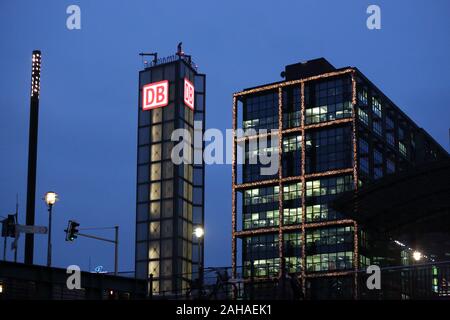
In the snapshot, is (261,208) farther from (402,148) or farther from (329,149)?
(402,148)

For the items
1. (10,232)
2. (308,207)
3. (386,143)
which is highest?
(386,143)

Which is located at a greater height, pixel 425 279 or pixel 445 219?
pixel 445 219

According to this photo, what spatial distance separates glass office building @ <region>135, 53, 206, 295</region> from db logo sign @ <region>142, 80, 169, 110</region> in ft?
0.58

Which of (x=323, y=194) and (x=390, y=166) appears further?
(x=390, y=166)

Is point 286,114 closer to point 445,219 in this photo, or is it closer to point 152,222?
point 152,222

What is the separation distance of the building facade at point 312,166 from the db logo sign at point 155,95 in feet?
81.8

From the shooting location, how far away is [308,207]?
119562mm

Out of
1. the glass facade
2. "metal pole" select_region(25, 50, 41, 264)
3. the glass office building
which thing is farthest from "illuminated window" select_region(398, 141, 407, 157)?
"metal pole" select_region(25, 50, 41, 264)

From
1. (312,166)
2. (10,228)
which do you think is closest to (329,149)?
(312,166)

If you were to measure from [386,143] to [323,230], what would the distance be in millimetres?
20919

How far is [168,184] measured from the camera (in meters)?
100

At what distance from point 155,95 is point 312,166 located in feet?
96.2

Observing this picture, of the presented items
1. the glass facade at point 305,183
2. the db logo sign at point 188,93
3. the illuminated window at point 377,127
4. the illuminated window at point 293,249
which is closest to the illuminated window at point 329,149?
the glass facade at point 305,183
